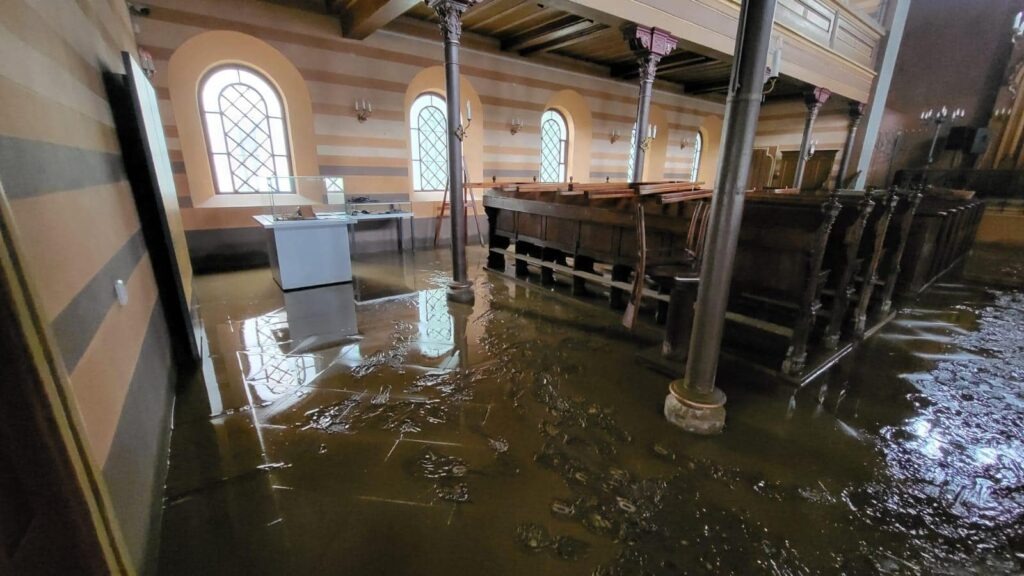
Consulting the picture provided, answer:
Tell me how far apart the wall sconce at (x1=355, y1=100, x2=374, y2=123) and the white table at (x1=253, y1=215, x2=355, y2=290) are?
2.32 meters

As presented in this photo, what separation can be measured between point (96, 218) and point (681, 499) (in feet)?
9.66

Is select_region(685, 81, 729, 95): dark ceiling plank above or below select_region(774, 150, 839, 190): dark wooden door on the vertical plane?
above

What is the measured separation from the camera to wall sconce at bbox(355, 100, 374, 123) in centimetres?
640

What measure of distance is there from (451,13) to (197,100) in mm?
4019

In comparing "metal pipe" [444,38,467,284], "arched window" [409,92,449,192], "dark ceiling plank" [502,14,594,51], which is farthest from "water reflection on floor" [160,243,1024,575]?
"dark ceiling plank" [502,14,594,51]

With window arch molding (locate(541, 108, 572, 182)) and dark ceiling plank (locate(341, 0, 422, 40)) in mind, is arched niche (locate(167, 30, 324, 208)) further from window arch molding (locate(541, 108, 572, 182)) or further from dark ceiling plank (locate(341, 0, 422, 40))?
window arch molding (locate(541, 108, 572, 182))

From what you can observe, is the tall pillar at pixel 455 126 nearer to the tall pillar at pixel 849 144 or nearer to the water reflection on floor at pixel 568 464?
the water reflection on floor at pixel 568 464

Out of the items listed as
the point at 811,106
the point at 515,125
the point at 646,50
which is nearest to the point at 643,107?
the point at 646,50

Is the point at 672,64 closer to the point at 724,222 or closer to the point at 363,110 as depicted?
the point at 363,110

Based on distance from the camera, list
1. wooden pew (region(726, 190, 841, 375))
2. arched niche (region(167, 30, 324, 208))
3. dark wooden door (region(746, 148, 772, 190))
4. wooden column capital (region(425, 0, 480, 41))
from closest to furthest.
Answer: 1. wooden pew (region(726, 190, 841, 375))
2. wooden column capital (region(425, 0, 480, 41))
3. arched niche (region(167, 30, 324, 208))
4. dark wooden door (region(746, 148, 772, 190))

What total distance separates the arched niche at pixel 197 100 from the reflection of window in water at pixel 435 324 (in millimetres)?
2231

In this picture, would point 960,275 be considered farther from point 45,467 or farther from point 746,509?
point 45,467

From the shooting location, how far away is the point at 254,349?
3277 millimetres

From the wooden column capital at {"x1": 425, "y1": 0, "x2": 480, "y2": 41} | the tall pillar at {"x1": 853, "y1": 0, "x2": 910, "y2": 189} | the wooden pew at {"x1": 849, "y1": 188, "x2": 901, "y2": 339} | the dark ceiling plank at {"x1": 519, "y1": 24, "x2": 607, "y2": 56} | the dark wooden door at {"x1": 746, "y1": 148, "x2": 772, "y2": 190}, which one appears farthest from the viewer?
the dark wooden door at {"x1": 746, "y1": 148, "x2": 772, "y2": 190}
